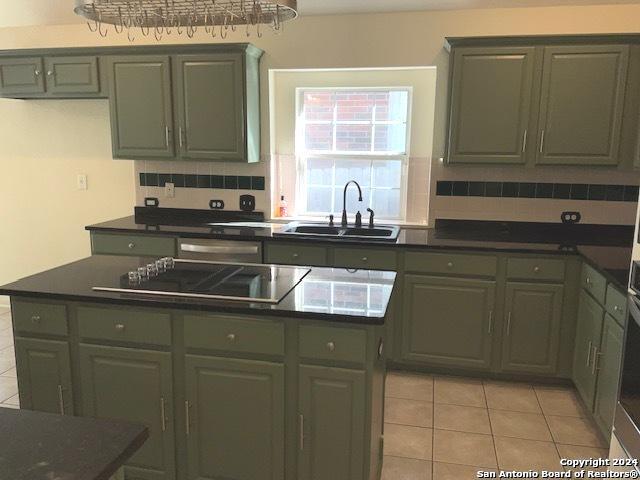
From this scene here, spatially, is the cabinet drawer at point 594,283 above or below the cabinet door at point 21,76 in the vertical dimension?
below

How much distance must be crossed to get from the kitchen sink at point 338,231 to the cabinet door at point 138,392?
1505mm

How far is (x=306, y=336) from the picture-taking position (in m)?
1.87

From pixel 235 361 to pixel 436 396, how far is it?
1.62m

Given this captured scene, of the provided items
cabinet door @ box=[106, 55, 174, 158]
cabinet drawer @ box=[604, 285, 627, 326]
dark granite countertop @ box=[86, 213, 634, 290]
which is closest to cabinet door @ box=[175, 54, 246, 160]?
cabinet door @ box=[106, 55, 174, 158]

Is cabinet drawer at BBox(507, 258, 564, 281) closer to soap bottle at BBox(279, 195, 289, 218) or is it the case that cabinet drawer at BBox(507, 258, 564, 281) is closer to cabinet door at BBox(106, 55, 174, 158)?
soap bottle at BBox(279, 195, 289, 218)

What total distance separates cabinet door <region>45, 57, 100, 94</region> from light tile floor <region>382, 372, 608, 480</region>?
117 inches

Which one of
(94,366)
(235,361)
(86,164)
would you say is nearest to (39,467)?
(235,361)

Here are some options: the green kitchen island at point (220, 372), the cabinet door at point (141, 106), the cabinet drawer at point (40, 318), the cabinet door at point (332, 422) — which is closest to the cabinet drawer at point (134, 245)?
the cabinet door at point (141, 106)

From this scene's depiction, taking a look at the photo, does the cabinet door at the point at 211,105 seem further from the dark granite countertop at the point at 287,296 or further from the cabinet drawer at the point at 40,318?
the cabinet drawer at the point at 40,318

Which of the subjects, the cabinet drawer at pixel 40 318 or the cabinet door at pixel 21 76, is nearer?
the cabinet drawer at pixel 40 318

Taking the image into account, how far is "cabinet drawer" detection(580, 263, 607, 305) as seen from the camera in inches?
103

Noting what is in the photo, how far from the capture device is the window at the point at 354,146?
12.7ft

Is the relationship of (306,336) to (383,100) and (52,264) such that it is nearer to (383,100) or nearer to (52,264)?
(383,100)

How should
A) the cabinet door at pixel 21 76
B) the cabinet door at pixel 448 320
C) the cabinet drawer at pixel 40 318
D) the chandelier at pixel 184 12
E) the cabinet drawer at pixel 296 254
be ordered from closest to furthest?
the chandelier at pixel 184 12, the cabinet drawer at pixel 40 318, the cabinet door at pixel 448 320, the cabinet drawer at pixel 296 254, the cabinet door at pixel 21 76
